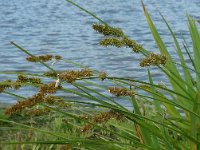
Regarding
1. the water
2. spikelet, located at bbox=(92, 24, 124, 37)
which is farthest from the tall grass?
the water

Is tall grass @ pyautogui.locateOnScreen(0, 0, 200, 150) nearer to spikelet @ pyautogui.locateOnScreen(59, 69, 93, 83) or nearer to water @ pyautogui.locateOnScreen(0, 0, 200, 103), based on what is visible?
spikelet @ pyautogui.locateOnScreen(59, 69, 93, 83)

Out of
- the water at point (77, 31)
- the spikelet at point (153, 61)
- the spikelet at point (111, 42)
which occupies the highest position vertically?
the spikelet at point (111, 42)

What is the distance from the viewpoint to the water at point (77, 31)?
10578mm

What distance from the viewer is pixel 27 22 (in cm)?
1881

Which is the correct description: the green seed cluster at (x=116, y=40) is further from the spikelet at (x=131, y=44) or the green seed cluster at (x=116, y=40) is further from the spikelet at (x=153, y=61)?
the spikelet at (x=153, y=61)

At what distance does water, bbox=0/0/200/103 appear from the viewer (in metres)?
10.6

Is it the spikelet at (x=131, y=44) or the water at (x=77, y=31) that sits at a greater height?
the spikelet at (x=131, y=44)

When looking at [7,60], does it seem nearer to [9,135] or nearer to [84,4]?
[9,135]

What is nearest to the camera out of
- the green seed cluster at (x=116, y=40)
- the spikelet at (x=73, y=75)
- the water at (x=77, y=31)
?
the spikelet at (x=73, y=75)

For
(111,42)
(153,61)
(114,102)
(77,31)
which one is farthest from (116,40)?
(77,31)

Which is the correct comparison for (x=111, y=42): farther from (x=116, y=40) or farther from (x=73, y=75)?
(x=73, y=75)

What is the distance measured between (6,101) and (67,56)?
428cm

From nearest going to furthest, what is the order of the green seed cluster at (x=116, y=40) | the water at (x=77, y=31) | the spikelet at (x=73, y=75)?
the spikelet at (x=73, y=75) → the green seed cluster at (x=116, y=40) → the water at (x=77, y=31)

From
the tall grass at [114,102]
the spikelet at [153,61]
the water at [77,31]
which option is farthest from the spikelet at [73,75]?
the water at [77,31]
